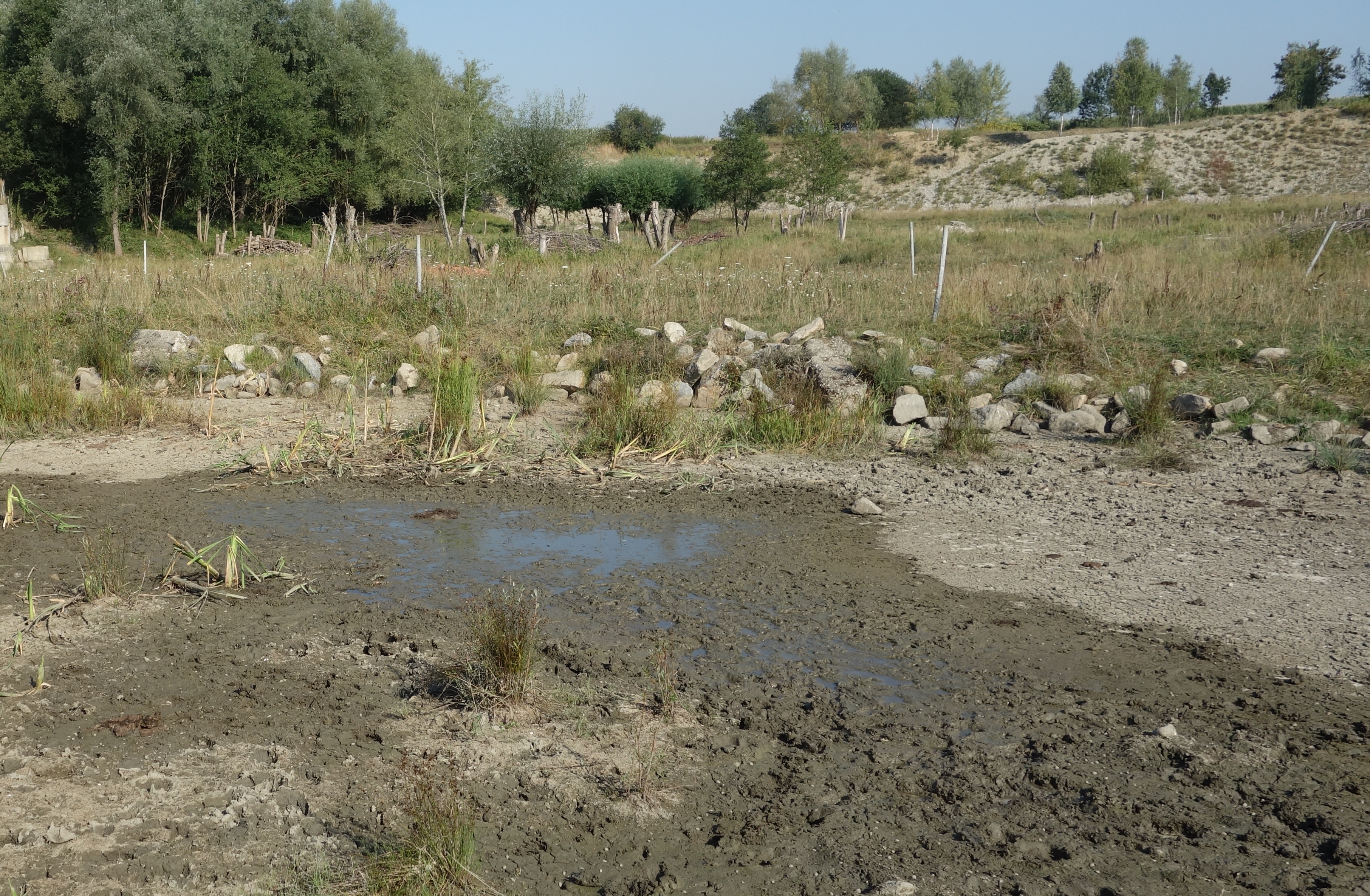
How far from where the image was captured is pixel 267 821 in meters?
3.12

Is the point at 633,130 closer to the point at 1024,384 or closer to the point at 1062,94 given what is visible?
the point at 1062,94

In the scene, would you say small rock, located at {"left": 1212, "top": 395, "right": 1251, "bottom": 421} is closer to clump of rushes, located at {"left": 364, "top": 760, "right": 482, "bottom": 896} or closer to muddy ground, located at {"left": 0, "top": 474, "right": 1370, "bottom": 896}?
muddy ground, located at {"left": 0, "top": 474, "right": 1370, "bottom": 896}

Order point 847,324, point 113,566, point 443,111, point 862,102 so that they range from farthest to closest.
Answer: point 862,102 → point 443,111 → point 847,324 → point 113,566

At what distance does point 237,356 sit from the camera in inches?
453

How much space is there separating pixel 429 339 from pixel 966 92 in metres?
74.5

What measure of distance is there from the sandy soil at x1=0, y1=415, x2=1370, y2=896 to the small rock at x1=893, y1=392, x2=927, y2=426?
A: 2.71 m

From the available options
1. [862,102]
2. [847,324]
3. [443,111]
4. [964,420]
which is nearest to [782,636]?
[964,420]

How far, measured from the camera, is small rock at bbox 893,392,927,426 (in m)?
9.47

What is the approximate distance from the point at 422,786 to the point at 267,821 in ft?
1.92

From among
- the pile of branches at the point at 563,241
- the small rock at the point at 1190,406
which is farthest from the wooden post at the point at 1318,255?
the pile of branches at the point at 563,241

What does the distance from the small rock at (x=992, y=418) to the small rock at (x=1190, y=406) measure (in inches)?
56.6

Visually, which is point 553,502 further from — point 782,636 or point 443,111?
point 443,111

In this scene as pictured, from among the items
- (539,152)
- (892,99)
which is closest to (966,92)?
(892,99)

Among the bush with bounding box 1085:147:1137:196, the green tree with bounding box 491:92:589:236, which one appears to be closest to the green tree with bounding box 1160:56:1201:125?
the bush with bounding box 1085:147:1137:196
